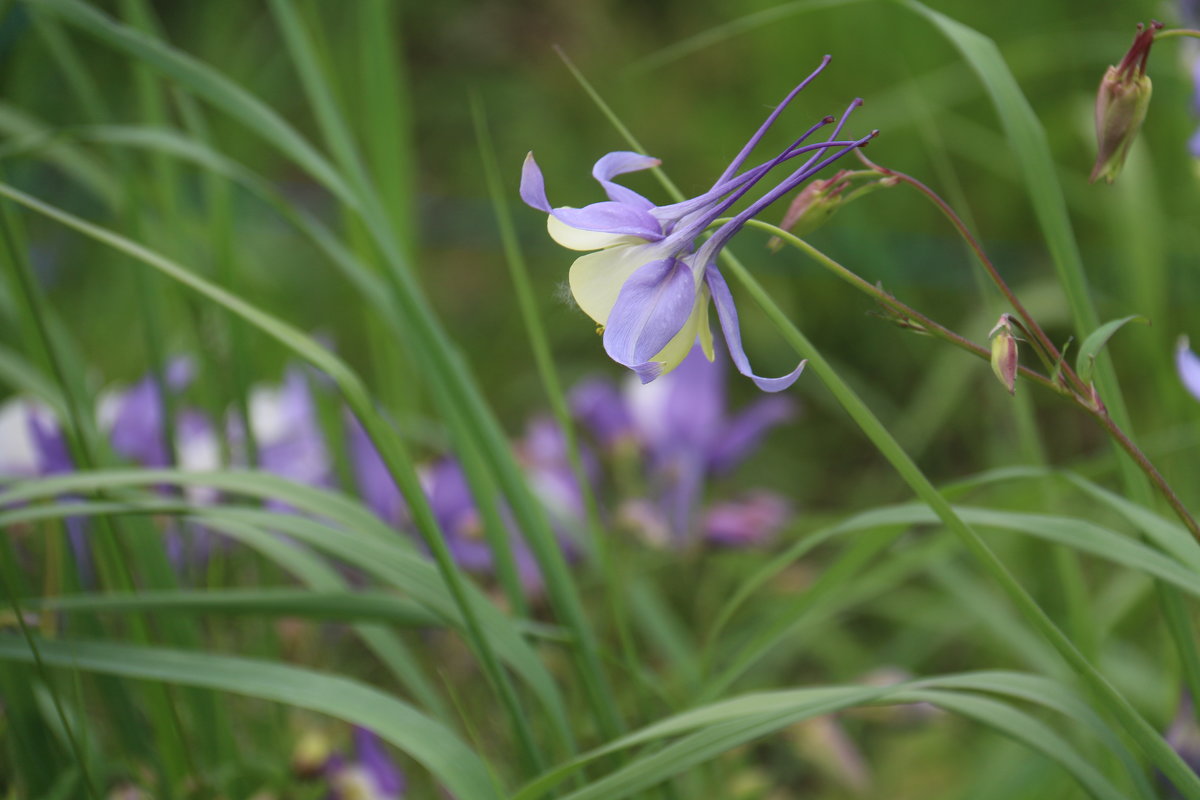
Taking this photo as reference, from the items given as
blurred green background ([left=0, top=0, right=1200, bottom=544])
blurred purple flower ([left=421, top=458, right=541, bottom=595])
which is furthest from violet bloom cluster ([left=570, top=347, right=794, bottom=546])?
blurred green background ([left=0, top=0, right=1200, bottom=544])

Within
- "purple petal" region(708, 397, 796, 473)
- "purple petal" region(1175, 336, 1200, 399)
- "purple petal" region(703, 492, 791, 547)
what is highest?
"purple petal" region(1175, 336, 1200, 399)

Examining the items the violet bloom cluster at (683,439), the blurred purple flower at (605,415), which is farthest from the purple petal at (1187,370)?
the blurred purple flower at (605,415)

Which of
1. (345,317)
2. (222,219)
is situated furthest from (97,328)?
(222,219)

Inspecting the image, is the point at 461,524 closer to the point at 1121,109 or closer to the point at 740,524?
the point at 740,524

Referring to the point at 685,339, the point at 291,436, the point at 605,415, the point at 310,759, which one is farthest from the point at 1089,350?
the point at 291,436

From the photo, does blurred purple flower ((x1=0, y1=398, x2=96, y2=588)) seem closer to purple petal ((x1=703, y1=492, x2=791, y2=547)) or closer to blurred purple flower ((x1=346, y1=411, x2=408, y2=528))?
blurred purple flower ((x1=346, y1=411, x2=408, y2=528))

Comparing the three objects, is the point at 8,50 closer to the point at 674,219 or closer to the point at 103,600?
the point at 103,600

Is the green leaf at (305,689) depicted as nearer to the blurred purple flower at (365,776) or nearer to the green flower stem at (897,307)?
the blurred purple flower at (365,776)
